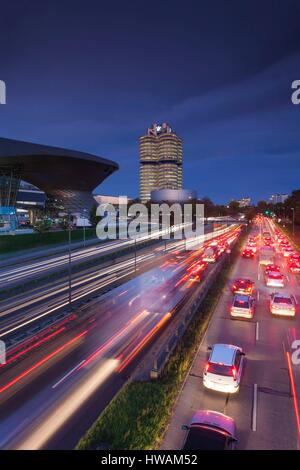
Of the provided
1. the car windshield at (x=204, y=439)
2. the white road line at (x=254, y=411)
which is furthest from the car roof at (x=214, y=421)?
the white road line at (x=254, y=411)

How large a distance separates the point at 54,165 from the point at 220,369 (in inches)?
3477

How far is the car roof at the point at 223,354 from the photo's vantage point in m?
13.2

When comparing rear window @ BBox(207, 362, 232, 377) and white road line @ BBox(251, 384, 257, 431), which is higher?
rear window @ BBox(207, 362, 232, 377)

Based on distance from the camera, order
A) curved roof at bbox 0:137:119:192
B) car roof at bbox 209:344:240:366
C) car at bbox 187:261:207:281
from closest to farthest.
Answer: car roof at bbox 209:344:240:366 → car at bbox 187:261:207:281 → curved roof at bbox 0:137:119:192

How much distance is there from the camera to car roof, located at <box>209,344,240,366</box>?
13250 mm

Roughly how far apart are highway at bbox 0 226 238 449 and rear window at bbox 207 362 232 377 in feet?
13.2

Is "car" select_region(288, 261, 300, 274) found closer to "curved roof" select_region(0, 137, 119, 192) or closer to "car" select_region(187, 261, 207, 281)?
"car" select_region(187, 261, 207, 281)

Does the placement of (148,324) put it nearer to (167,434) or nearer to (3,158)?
(167,434)

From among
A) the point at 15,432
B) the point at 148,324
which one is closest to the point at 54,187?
the point at 148,324

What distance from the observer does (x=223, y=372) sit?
12828mm

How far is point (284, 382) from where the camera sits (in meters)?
13.7

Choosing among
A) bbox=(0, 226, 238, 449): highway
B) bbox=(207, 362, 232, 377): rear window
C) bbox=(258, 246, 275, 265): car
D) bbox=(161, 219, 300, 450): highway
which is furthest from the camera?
bbox=(258, 246, 275, 265): car

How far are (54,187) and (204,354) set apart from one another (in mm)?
105695

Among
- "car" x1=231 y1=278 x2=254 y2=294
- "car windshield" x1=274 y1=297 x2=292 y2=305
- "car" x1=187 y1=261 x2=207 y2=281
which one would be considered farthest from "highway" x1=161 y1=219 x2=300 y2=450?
"car" x1=187 y1=261 x2=207 y2=281
